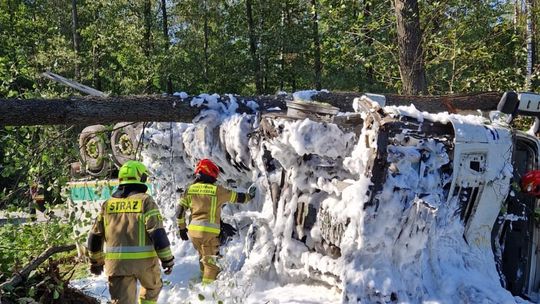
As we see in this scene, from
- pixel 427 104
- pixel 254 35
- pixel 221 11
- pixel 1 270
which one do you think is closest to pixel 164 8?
pixel 221 11

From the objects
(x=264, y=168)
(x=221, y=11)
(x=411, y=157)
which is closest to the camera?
(x=411, y=157)

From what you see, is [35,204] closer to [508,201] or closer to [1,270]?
[1,270]

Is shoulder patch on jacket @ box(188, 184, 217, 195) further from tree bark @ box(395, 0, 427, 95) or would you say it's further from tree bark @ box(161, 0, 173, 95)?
tree bark @ box(161, 0, 173, 95)

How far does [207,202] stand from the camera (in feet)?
20.3

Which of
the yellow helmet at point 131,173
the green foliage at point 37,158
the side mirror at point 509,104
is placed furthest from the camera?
the green foliage at point 37,158

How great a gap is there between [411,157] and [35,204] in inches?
167

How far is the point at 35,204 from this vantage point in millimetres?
Answer: 6379

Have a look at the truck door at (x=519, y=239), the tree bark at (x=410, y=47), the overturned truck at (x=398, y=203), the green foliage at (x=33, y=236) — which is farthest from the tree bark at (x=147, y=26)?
the truck door at (x=519, y=239)

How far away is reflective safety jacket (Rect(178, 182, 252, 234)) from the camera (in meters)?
6.16

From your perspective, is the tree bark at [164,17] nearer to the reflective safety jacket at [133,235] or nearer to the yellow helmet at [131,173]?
the yellow helmet at [131,173]

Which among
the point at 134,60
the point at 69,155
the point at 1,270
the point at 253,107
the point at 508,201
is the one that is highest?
the point at 134,60

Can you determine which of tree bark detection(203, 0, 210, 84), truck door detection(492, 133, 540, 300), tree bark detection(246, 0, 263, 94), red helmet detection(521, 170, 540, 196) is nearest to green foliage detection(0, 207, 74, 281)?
truck door detection(492, 133, 540, 300)

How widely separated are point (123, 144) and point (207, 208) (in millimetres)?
3031

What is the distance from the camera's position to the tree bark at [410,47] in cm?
959
